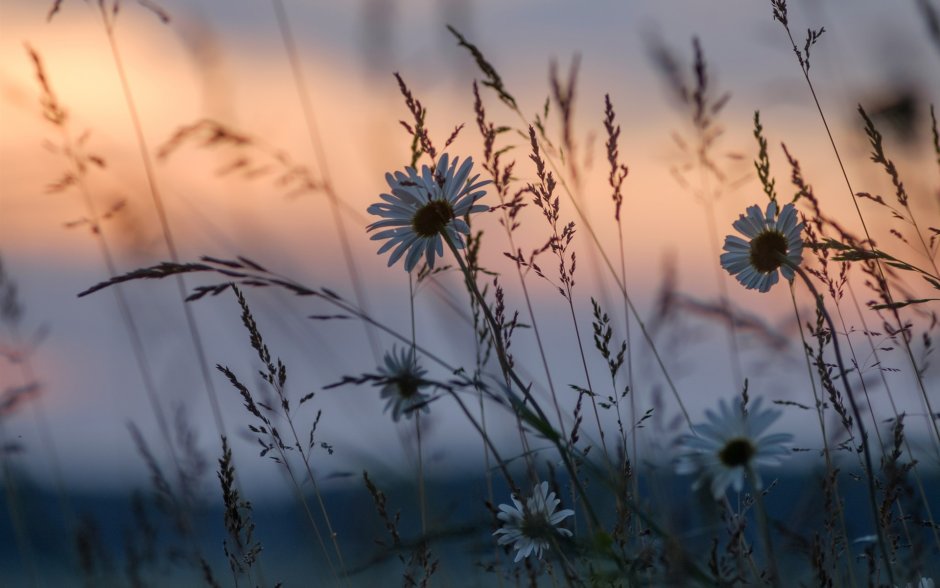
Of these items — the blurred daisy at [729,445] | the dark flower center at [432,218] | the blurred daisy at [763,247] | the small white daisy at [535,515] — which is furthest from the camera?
the blurred daisy at [763,247]

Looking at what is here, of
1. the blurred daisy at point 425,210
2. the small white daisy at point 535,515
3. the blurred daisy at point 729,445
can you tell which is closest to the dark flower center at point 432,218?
the blurred daisy at point 425,210

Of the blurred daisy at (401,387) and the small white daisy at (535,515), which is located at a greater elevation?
the blurred daisy at (401,387)

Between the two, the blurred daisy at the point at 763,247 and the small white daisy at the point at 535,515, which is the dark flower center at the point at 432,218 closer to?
the small white daisy at the point at 535,515

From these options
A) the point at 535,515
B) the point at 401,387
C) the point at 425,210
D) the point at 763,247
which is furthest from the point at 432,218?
the point at 763,247

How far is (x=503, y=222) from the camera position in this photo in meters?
2.42

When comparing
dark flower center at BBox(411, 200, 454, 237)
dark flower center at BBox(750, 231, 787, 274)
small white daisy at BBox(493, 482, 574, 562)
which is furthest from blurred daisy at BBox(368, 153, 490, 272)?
dark flower center at BBox(750, 231, 787, 274)

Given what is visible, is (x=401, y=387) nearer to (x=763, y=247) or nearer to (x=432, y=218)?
(x=432, y=218)

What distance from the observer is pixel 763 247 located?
2.15 metres

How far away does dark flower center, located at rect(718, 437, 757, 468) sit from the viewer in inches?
57.6

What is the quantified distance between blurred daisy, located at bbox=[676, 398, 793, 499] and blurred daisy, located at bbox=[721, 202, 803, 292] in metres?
0.66

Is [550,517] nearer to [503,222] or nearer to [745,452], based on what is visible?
[745,452]

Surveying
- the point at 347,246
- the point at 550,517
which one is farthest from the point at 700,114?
the point at 550,517

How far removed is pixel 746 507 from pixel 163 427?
6.52ft

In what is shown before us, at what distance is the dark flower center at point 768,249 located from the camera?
83.9 inches
